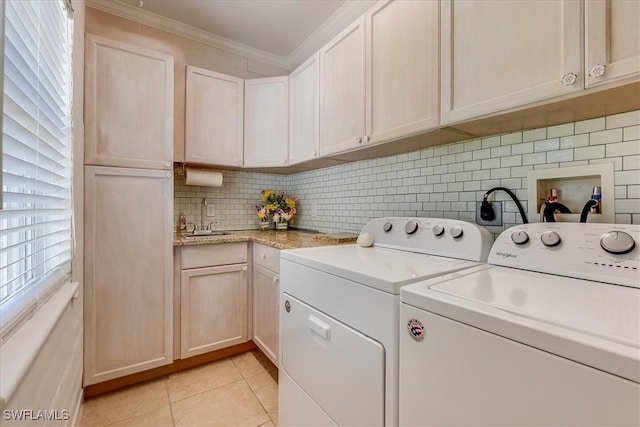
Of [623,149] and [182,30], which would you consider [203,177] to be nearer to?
[182,30]

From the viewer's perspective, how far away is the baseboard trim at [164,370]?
5.84 feet

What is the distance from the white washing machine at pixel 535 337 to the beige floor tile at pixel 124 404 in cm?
163

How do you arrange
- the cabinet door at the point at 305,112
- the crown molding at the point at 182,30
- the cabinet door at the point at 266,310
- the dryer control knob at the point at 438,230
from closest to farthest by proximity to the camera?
the dryer control knob at the point at 438,230, the cabinet door at the point at 266,310, the cabinet door at the point at 305,112, the crown molding at the point at 182,30

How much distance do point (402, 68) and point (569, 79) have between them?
0.69 metres

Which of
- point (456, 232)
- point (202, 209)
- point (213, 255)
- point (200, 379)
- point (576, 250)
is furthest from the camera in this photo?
point (202, 209)

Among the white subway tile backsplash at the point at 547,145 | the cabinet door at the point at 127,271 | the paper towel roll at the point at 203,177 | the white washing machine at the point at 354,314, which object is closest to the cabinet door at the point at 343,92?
the white washing machine at the point at 354,314

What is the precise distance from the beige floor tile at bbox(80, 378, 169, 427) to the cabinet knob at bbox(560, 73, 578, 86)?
7.95ft

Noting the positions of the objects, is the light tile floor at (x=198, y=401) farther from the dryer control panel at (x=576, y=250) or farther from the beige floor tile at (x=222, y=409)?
the dryer control panel at (x=576, y=250)

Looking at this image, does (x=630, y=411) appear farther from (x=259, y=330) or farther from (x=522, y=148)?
(x=259, y=330)

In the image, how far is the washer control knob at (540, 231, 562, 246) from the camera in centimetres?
95

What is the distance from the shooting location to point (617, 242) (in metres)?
0.84

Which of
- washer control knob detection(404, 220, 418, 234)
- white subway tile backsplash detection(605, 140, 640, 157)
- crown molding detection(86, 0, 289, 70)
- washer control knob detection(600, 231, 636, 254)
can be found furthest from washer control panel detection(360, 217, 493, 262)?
crown molding detection(86, 0, 289, 70)

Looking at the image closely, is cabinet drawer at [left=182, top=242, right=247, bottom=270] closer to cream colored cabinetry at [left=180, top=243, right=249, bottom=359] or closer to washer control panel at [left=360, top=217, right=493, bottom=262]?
cream colored cabinetry at [left=180, top=243, right=249, bottom=359]

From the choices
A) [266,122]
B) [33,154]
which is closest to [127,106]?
[266,122]
